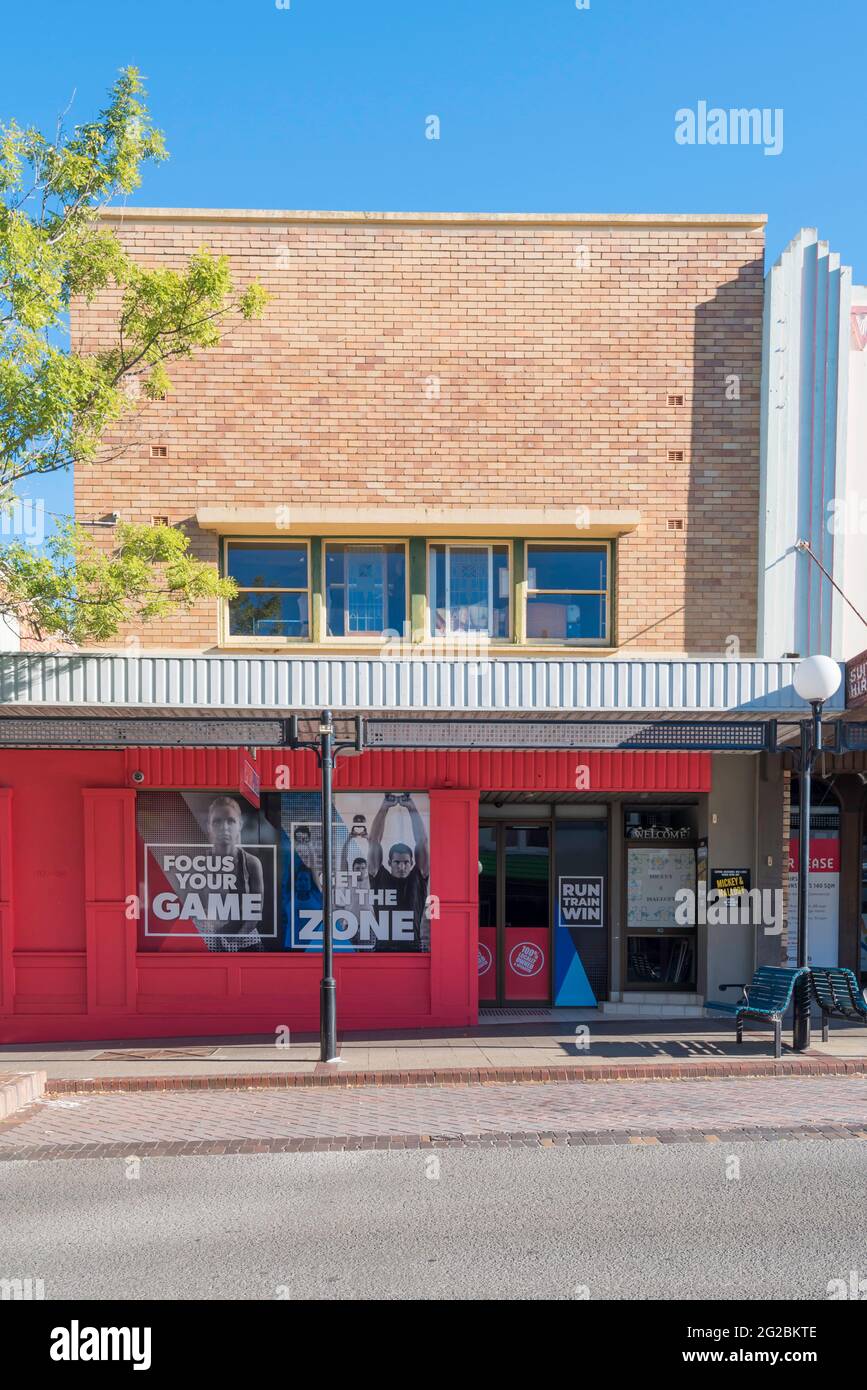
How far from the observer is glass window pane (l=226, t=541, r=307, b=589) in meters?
12.6

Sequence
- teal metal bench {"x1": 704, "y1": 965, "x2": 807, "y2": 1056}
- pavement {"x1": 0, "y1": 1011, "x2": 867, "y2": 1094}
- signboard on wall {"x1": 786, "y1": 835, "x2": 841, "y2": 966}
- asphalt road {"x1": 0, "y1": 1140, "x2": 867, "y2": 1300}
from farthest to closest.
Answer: signboard on wall {"x1": 786, "y1": 835, "x2": 841, "y2": 966}
teal metal bench {"x1": 704, "y1": 965, "x2": 807, "y2": 1056}
pavement {"x1": 0, "y1": 1011, "x2": 867, "y2": 1094}
asphalt road {"x1": 0, "y1": 1140, "x2": 867, "y2": 1300}

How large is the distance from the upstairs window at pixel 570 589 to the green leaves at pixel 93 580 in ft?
13.7

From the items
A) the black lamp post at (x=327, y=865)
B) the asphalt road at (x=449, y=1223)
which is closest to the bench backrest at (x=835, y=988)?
the asphalt road at (x=449, y=1223)

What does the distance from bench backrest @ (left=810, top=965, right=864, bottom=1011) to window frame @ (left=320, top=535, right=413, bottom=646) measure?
6162mm

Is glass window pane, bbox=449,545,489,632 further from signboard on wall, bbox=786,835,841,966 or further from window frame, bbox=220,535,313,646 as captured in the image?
signboard on wall, bbox=786,835,841,966

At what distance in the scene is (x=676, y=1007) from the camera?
42.3ft

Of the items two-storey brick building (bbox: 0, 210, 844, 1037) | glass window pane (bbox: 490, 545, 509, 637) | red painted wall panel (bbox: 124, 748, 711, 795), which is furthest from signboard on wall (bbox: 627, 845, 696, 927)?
glass window pane (bbox: 490, 545, 509, 637)

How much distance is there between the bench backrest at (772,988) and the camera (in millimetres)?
10359

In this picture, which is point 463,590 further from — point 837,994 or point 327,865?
point 837,994

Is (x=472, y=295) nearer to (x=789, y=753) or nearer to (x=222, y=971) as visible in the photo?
(x=789, y=753)

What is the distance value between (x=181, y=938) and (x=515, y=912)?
168 inches

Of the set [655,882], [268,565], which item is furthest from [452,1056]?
[268,565]

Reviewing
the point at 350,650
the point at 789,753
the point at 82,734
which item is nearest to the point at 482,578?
the point at 350,650

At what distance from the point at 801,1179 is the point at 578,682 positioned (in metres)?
5.06
